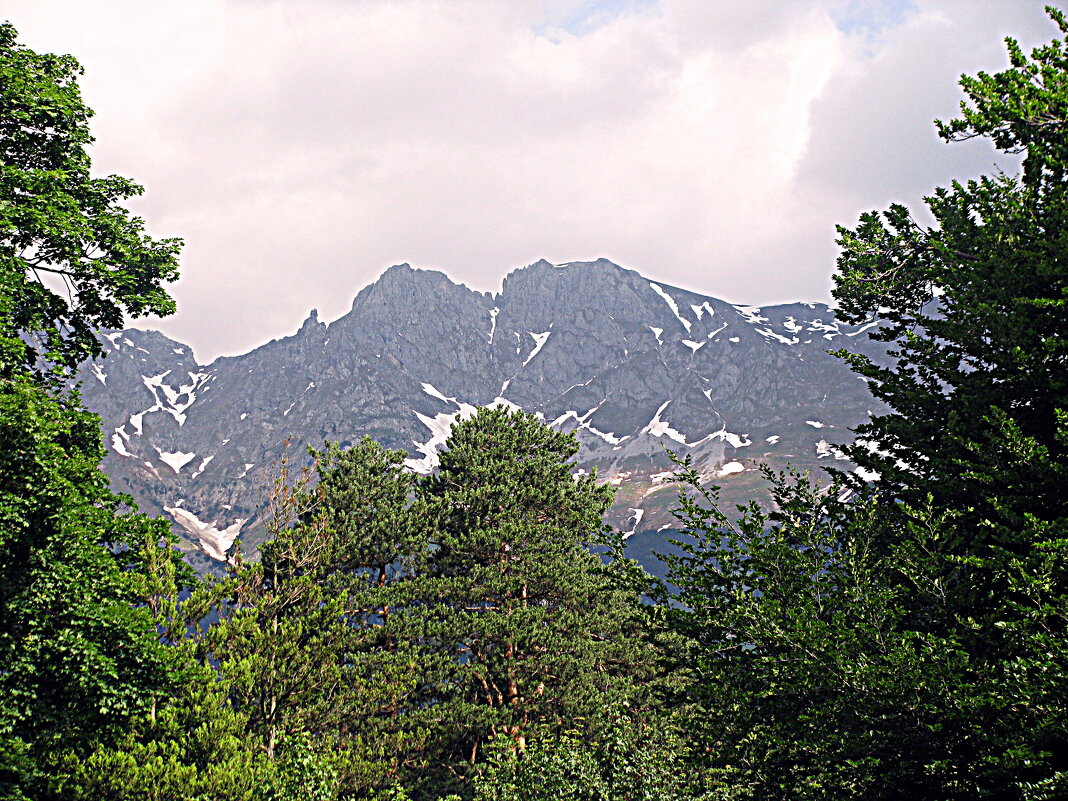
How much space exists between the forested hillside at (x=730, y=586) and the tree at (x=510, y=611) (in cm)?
319

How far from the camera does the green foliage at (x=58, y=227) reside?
15.5 metres

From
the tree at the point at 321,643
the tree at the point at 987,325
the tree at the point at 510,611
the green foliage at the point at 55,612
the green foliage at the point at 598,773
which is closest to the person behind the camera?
the tree at the point at 987,325

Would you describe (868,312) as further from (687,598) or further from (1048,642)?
(1048,642)

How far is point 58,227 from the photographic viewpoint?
51.0 feet

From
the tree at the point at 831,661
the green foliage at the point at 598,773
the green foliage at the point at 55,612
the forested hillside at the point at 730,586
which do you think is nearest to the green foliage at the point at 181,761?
the forested hillside at the point at 730,586

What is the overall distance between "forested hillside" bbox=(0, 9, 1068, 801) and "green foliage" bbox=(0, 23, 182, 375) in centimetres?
7

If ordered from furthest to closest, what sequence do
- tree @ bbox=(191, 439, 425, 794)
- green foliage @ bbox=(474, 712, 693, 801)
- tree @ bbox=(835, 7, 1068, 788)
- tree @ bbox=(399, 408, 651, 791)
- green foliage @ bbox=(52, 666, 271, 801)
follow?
tree @ bbox=(399, 408, 651, 791) → tree @ bbox=(191, 439, 425, 794) → green foliage @ bbox=(474, 712, 693, 801) → green foliage @ bbox=(52, 666, 271, 801) → tree @ bbox=(835, 7, 1068, 788)

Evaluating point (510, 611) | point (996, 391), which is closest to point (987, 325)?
point (996, 391)

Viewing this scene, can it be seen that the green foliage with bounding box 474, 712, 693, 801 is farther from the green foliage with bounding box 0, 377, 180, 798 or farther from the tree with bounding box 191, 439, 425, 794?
the green foliage with bounding box 0, 377, 180, 798

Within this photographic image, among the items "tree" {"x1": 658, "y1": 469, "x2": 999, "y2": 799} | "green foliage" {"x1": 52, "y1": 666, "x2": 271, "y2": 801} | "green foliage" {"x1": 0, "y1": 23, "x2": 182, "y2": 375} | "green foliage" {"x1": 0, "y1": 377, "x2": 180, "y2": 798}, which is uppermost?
"green foliage" {"x1": 0, "y1": 23, "x2": 182, "y2": 375}

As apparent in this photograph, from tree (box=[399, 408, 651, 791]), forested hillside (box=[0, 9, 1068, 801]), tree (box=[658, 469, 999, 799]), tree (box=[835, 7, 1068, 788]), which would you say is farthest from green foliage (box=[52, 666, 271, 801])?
tree (box=[835, 7, 1068, 788])

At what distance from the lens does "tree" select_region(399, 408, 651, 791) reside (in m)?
27.3

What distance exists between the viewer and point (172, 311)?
1852 cm

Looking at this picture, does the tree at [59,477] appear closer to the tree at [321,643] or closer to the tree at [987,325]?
the tree at [321,643]
